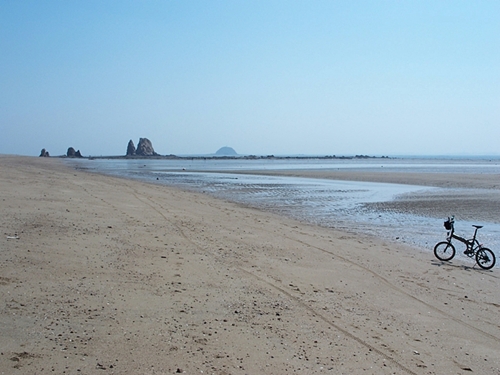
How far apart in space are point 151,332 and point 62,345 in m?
1.16

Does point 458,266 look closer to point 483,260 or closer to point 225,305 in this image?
point 483,260

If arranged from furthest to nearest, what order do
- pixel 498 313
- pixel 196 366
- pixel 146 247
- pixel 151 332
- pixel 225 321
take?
pixel 146 247, pixel 498 313, pixel 225 321, pixel 151 332, pixel 196 366

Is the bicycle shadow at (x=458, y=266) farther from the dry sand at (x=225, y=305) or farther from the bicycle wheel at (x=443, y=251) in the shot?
the bicycle wheel at (x=443, y=251)

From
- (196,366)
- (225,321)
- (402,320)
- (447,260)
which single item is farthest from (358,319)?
(447,260)

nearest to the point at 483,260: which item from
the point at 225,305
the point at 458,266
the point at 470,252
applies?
the point at 470,252

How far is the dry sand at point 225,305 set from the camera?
5.62 m

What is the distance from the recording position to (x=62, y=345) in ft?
18.3

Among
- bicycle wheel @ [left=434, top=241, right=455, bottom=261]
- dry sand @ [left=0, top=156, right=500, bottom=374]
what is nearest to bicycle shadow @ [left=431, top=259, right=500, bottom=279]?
dry sand @ [left=0, top=156, right=500, bottom=374]

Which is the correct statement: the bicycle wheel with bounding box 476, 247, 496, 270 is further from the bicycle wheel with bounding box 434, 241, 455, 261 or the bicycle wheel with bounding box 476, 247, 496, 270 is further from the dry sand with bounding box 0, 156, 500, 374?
the bicycle wheel with bounding box 434, 241, 455, 261

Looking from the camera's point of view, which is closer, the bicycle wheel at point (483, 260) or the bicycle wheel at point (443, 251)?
the bicycle wheel at point (483, 260)

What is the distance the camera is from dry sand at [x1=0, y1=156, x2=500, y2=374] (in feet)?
18.4

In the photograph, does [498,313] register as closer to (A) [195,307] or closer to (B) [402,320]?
(B) [402,320]

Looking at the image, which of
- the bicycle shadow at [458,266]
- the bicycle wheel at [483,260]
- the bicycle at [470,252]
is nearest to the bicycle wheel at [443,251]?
the bicycle at [470,252]

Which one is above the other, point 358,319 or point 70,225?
point 70,225
